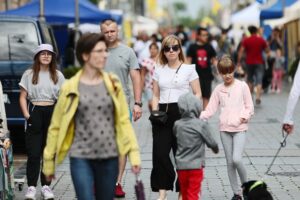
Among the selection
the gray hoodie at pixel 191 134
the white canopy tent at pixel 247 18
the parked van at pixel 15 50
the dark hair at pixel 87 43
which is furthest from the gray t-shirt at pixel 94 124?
the white canopy tent at pixel 247 18

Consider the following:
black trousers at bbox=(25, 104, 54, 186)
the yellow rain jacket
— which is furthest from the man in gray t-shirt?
the yellow rain jacket

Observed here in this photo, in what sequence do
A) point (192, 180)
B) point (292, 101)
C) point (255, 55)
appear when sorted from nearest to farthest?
point (192, 180) < point (292, 101) < point (255, 55)

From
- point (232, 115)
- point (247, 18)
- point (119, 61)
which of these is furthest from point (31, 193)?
point (247, 18)

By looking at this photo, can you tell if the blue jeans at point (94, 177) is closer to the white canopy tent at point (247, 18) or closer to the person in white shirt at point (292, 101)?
the person in white shirt at point (292, 101)

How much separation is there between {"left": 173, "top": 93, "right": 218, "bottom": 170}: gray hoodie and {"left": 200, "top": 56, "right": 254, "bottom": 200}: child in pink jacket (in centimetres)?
121

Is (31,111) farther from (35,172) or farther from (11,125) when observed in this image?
(11,125)

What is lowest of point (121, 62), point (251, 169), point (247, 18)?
point (247, 18)

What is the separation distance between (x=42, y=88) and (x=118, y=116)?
358 centimetres

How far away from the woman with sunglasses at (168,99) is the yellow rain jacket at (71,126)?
272 cm

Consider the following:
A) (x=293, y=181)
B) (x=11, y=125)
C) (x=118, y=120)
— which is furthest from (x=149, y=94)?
(x=118, y=120)

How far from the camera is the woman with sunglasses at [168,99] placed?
32.3 feet

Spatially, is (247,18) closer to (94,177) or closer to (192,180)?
(192,180)

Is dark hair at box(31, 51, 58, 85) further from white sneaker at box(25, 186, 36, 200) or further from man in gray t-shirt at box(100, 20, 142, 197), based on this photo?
white sneaker at box(25, 186, 36, 200)

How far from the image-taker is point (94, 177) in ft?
23.3
